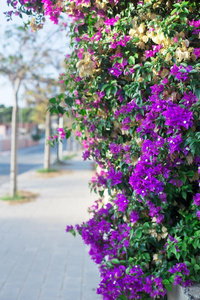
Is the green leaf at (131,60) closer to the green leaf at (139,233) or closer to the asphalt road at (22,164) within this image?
the green leaf at (139,233)

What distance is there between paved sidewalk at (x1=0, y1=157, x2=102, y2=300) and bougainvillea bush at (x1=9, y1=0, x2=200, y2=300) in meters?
Answer: 1.36

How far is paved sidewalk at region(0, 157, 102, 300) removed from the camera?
428 centimetres

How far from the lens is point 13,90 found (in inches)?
387

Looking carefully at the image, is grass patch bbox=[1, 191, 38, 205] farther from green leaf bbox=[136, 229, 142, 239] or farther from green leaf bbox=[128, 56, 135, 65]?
green leaf bbox=[128, 56, 135, 65]

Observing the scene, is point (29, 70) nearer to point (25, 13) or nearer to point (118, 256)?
point (25, 13)

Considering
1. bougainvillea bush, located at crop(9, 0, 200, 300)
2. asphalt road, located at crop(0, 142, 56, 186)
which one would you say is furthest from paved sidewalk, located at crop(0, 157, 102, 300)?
asphalt road, located at crop(0, 142, 56, 186)

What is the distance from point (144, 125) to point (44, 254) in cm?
363

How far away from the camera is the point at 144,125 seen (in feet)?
8.16

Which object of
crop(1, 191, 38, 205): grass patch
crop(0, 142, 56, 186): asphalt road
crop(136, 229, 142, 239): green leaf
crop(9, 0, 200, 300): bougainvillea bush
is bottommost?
crop(0, 142, 56, 186): asphalt road

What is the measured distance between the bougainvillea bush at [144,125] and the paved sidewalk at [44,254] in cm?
136

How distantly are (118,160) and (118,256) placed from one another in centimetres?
75

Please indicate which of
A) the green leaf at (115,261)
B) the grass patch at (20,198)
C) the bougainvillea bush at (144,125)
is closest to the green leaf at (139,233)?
the bougainvillea bush at (144,125)

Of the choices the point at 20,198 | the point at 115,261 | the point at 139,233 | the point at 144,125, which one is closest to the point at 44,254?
the point at 115,261

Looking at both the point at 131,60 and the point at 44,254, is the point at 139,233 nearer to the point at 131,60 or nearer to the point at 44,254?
the point at 131,60
